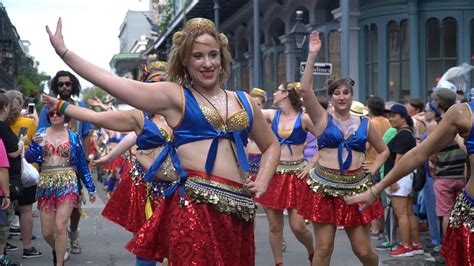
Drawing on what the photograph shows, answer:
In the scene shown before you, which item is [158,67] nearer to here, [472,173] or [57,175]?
[57,175]

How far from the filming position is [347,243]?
11.5 metres

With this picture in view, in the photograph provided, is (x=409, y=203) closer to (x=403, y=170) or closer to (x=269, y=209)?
(x=269, y=209)

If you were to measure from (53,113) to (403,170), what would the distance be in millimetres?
4968

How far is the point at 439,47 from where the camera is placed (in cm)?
2138

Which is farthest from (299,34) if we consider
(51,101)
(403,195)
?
(51,101)

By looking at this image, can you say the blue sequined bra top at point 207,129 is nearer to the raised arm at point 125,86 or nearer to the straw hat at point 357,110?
the raised arm at point 125,86

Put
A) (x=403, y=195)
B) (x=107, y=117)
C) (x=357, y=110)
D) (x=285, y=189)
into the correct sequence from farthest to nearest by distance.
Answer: (x=403, y=195) → (x=285, y=189) → (x=357, y=110) → (x=107, y=117)

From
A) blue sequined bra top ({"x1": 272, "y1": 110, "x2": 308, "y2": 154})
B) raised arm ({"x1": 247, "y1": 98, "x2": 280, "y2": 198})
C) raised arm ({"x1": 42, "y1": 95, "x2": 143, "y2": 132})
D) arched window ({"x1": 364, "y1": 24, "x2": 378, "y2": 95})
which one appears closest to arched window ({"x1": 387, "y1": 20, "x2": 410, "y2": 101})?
arched window ({"x1": 364, "y1": 24, "x2": 378, "y2": 95})

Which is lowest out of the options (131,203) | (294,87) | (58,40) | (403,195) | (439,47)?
(403,195)

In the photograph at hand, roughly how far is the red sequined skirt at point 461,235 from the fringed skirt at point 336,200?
213 centimetres

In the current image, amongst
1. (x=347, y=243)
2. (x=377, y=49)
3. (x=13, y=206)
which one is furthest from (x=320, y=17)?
(x=13, y=206)

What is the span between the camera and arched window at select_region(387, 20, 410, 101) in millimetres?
22031

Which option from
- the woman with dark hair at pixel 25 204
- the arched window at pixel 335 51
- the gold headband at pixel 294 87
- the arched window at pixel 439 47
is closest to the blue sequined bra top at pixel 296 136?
the gold headband at pixel 294 87

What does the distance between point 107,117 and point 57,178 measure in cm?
272
